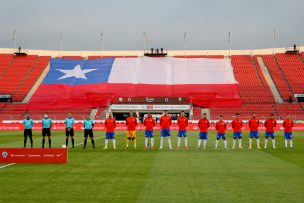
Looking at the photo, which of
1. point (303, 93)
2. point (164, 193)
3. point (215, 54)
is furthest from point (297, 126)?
point (164, 193)

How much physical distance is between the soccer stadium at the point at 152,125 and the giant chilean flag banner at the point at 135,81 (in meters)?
0.18

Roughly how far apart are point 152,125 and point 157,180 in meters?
12.7

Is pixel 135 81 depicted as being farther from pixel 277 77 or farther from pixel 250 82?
pixel 277 77

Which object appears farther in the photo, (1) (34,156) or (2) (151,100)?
(2) (151,100)

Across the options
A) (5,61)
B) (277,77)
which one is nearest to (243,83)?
(277,77)

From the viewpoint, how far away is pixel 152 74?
251 ft

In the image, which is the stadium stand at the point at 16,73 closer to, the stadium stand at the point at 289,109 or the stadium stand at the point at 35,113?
the stadium stand at the point at 35,113

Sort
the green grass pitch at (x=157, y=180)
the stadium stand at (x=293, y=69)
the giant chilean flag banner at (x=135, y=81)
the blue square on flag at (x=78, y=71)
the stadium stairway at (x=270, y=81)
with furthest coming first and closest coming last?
the blue square on flag at (x=78, y=71) → the stadium stand at (x=293, y=69) → the stadium stairway at (x=270, y=81) → the giant chilean flag banner at (x=135, y=81) → the green grass pitch at (x=157, y=180)

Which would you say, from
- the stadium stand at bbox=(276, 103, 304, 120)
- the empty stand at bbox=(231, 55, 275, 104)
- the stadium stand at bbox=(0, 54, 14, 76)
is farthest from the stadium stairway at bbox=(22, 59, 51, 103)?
the stadium stand at bbox=(276, 103, 304, 120)

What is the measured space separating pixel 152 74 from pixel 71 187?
64875 millimetres

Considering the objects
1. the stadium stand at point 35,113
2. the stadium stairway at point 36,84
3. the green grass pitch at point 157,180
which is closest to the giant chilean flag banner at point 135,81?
the stadium stairway at point 36,84

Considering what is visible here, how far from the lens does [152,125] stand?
2625 centimetres

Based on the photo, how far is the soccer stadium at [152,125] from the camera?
12.5 meters

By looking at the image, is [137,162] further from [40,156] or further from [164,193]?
[164,193]
